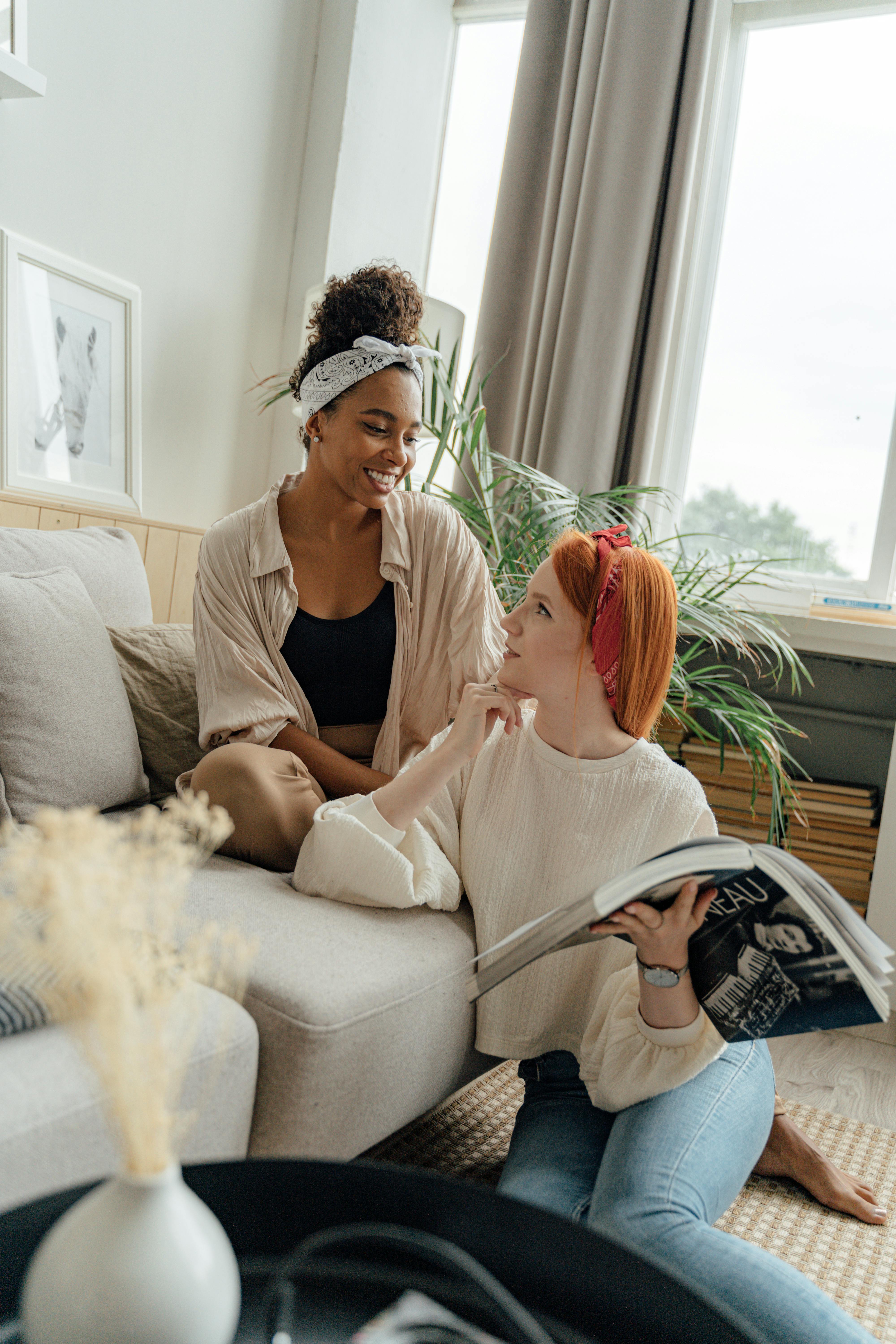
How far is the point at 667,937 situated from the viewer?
986 mm

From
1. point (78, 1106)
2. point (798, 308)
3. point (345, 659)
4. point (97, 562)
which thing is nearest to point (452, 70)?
point (798, 308)

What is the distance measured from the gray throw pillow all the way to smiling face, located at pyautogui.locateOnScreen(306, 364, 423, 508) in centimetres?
47

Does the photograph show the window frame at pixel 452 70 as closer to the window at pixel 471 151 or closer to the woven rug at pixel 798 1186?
the window at pixel 471 151

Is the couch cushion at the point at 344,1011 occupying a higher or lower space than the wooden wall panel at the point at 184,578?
lower

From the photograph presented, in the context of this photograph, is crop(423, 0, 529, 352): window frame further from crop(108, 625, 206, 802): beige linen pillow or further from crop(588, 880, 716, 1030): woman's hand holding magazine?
crop(588, 880, 716, 1030): woman's hand holding magazine

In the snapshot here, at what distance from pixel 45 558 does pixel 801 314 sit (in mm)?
2215

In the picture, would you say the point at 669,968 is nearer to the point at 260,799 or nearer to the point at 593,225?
the point at 260,799

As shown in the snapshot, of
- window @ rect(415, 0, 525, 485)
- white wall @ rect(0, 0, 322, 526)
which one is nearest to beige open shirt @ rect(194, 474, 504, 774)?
white wall @ rect(0, 0, 322, 526)

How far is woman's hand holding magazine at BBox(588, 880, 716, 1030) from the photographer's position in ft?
3.14

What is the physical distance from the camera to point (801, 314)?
2867mm

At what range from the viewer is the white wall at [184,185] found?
2092 millimetres

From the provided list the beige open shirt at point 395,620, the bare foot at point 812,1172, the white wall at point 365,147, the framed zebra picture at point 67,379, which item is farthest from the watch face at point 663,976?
the white wall at point 365,147

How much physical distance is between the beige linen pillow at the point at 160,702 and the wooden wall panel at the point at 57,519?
44cm

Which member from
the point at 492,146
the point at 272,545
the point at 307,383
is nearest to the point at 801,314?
the point at 492,146
